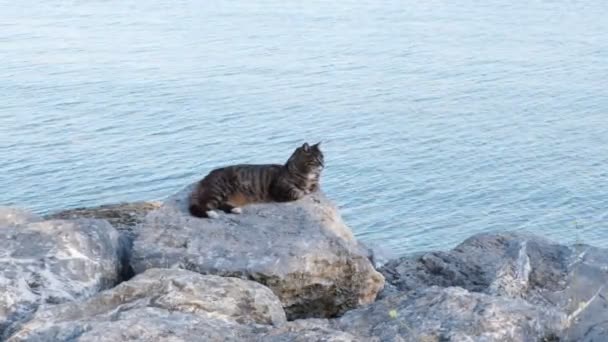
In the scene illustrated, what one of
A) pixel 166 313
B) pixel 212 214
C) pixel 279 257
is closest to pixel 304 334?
pixel 166 313

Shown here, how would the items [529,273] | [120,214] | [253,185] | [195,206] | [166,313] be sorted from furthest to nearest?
[120,214] < [253,185] < [195,206] < [529,273] < [166,313]

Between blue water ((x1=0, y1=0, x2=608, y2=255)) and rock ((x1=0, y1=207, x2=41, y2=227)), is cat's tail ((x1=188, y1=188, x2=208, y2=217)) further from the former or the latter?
blue water ((x1=0, y1=0, x2=608, y2=255))

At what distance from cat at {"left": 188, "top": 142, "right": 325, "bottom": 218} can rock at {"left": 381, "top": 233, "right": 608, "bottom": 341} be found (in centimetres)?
158

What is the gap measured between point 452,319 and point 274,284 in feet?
7.04

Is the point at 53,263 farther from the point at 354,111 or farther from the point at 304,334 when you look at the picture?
the point at 354,111

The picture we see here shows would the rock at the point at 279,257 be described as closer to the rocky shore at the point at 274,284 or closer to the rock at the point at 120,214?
the rocky shore at the point at 274,284

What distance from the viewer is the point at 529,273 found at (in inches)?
364

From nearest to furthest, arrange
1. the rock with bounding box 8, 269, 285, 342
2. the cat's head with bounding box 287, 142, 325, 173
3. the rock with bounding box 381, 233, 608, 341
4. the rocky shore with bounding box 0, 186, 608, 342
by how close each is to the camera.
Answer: the rock with bounding box 8, 269, 285, 342, the rocky shore with bounding box 0, 186, 608, 342, the rock with bounding box 381, 233, 608, 341, the cat's head with bounding box 287, 142, 325, 173

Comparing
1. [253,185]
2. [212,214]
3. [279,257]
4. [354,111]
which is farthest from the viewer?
[354,111]

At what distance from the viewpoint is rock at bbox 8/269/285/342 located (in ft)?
21.3

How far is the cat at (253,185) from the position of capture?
1091 cm

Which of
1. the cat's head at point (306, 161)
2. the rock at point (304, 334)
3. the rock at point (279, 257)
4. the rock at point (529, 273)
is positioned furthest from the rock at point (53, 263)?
the cat's head at point (306, 161)

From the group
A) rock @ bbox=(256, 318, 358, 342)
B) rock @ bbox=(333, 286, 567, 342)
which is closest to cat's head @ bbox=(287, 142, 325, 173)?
rock @ bbox=(333, 286, 567, 342)

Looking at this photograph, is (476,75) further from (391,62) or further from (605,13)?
(605,13)
